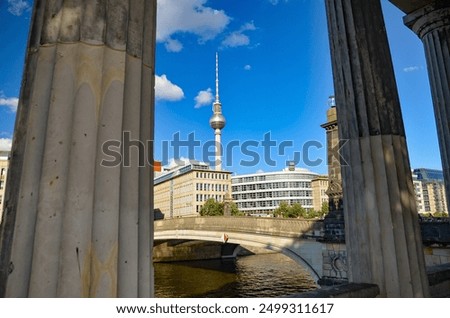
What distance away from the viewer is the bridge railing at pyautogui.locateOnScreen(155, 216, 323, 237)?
15.6 metres

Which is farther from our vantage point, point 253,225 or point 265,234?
point 253,225

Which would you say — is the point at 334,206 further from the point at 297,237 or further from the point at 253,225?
the point at 253,225

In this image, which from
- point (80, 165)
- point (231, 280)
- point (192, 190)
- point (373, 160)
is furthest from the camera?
point (192, 190)

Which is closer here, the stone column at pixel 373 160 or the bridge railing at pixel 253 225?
the stone column at pixel 373 160

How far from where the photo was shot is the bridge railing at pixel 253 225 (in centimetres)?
1557

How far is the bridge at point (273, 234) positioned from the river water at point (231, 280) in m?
3.69

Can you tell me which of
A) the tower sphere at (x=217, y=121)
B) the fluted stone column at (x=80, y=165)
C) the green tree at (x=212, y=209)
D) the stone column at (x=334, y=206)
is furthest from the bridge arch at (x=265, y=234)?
the tower sphere at (x=217, y=121)

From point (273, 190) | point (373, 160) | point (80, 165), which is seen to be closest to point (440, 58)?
point (373, 160)

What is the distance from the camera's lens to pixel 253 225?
19.7 meters

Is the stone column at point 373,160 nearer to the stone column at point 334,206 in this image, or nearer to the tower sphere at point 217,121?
the stone column at point 334,206

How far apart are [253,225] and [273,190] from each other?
68.2 m
